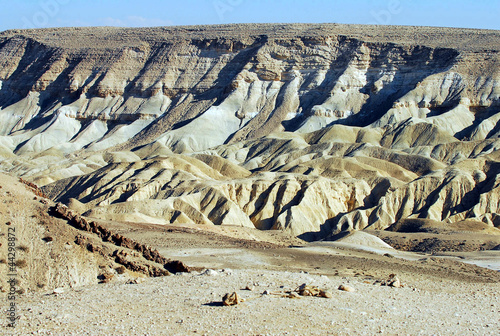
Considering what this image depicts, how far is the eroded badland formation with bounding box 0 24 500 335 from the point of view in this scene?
28484 mm

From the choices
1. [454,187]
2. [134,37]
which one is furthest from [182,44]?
[454,187]

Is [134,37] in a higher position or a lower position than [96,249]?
higher

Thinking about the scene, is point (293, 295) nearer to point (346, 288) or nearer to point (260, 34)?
point (346, 288)

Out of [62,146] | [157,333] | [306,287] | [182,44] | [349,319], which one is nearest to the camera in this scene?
[157,333]

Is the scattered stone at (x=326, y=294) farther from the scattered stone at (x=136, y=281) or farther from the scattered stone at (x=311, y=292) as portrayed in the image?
the scattered stone at (x=136, y=281)

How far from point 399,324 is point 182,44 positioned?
131 metres

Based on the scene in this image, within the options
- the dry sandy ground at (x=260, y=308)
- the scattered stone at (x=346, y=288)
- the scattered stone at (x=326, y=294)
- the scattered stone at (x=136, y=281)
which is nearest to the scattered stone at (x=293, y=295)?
the dry sandy ground at (x=260, y=308)

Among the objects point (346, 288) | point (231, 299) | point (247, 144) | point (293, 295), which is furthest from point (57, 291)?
point (247, 144)

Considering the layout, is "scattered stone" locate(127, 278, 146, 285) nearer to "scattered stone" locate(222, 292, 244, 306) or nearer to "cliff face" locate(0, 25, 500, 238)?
"scattered stone" locate(222, 292, 244, 306)

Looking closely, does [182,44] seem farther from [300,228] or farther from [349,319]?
[349,319]

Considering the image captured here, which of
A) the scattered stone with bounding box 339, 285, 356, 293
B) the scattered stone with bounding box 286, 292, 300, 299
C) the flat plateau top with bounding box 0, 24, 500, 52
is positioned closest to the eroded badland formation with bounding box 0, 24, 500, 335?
the flat plateau top with bounding box 0, 24, 500, 52

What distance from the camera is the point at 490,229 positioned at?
197 ft

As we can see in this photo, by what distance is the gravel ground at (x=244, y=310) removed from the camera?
1575cm

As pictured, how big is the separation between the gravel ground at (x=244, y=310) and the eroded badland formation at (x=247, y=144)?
1.62ft
